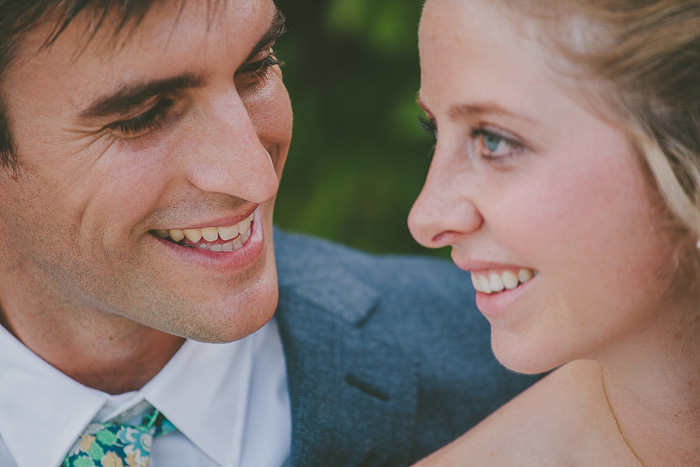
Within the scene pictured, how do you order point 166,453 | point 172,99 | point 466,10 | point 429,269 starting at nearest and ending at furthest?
point 466,10, point 172,99, point 166,453, point 429,269

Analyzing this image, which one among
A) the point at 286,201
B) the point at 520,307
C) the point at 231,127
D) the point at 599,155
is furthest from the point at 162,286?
the point at 286,201

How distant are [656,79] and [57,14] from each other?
134 centimetres

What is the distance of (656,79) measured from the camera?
1.61 m

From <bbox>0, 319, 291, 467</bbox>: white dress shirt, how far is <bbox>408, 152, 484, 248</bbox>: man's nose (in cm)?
98

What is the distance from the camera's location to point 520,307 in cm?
184

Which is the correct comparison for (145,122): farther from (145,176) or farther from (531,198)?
(531,198)

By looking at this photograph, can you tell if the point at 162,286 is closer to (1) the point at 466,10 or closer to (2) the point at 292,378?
(2) the point at 292,378

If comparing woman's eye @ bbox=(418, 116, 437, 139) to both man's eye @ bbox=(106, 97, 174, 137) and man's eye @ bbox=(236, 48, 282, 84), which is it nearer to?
man's eye @ bbox=(236, 48, 282, 84)

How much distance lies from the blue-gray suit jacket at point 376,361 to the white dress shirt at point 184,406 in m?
0.11

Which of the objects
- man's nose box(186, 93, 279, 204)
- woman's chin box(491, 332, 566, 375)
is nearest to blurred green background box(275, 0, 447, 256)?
man's nose box(186, 93, 279, 204)

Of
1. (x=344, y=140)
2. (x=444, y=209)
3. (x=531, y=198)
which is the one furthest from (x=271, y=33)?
(x=344, y=140)

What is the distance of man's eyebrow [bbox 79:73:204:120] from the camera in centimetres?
197

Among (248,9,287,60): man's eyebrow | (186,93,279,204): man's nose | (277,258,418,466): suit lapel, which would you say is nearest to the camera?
(186,93,279,204): man's nose

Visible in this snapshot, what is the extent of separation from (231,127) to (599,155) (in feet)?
3.04
